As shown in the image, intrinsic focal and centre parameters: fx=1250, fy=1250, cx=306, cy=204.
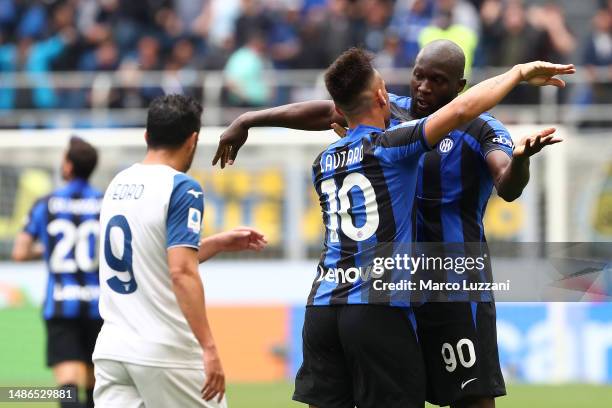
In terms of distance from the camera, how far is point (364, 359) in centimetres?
564

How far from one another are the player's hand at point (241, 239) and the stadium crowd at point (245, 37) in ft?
28.8

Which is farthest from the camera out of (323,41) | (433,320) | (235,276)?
(323,41)

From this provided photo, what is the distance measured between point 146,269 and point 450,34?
9.64m

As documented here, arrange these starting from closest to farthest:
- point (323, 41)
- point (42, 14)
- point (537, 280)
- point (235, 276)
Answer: point (537, 280)
point (235, 276)
point (323, 41)
point (42, 14)

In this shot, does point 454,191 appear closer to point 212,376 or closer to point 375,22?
point 212,376

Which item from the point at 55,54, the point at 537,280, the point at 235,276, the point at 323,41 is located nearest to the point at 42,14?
the point at 55,54

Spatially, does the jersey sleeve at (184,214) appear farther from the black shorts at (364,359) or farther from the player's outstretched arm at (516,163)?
the player's outstretched arm at (516,163)

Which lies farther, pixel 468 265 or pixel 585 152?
pixel 585 152

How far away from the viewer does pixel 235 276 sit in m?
13.8

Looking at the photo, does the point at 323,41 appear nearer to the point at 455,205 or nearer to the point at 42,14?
the point at 42,14

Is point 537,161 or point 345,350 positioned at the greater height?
point 537,161

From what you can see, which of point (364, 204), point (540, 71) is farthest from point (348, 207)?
point (540, 71)

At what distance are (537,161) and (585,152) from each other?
0.55 m
